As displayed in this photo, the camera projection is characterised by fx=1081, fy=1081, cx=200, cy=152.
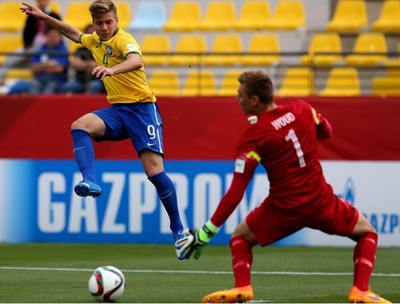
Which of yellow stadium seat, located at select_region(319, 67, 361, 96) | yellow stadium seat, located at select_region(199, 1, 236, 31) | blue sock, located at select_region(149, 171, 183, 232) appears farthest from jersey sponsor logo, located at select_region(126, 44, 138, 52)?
yellow stadium seat, located at select_region(199, 1, 236, 31)

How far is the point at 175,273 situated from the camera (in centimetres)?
1145

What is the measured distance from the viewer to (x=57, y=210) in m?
15.9

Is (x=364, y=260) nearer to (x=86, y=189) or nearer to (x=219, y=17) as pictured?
(x=86, y=189)

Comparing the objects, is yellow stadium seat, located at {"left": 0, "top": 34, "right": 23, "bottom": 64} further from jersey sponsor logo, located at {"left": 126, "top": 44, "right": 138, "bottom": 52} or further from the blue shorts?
jersey sponsor logo, located at {"left": 126, "top": 44, "right": 138, "bottom": 52}

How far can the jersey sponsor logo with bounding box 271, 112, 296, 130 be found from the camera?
798 cm

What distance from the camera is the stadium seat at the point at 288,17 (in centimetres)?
1970

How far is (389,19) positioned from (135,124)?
996 cm

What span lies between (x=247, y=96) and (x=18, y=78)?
1110 centimetres

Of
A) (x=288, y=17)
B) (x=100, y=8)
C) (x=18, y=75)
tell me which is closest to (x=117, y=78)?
(x=100, y=8)

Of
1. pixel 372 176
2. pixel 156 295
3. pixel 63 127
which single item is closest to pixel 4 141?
pixel 63 127

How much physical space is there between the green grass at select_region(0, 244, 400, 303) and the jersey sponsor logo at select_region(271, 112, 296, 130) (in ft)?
5.33

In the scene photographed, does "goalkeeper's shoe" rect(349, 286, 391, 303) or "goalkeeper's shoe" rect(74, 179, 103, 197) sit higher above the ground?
"goalkeeper's shoe" rect(74, 179, 103, 197)

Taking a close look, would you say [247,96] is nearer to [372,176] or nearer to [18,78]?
[372,176]

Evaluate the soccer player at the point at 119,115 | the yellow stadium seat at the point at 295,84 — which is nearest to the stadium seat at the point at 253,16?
the yellow stadium seat at the point at 295,84
